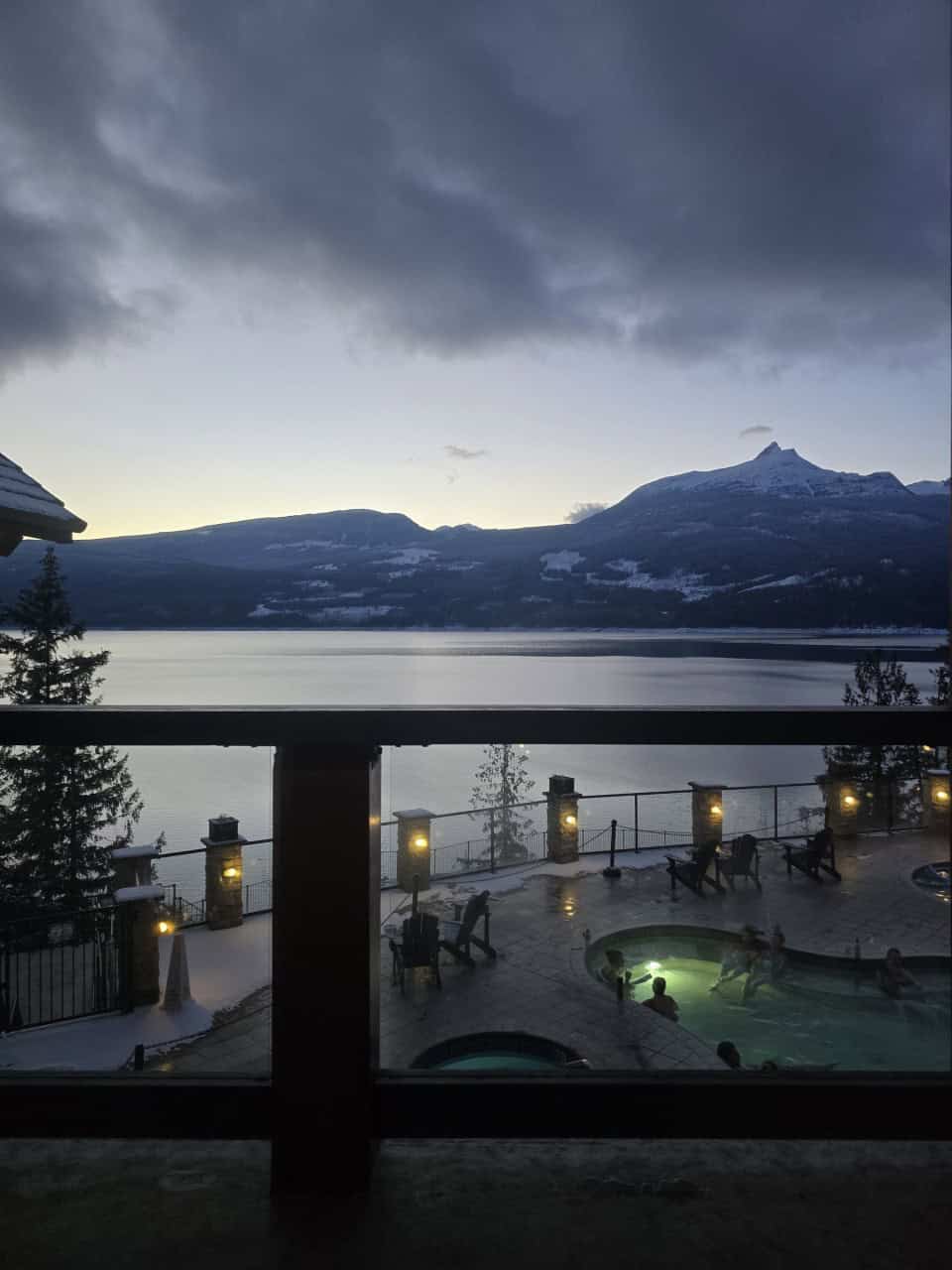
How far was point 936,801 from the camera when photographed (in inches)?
550

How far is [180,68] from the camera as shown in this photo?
6664 millimetres

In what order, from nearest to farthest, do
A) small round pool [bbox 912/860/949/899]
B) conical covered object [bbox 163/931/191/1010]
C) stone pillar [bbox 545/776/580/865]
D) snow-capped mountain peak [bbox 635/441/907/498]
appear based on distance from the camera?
conical covered object [bbox 163/931/191/1010]
small round pool [bbox 912/860/949/899]
stone pillar [bbox 545/776/580/865]
snow-capped mountain peak [bbox 635/441/907/498]

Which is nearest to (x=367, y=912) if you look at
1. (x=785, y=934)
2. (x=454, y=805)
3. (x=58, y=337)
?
(x=785, y=934)

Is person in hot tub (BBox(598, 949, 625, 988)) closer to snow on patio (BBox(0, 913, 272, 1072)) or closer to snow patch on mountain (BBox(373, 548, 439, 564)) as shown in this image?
snow on patio (BBox(0, 913, 272, 1072))

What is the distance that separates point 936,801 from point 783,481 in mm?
68305

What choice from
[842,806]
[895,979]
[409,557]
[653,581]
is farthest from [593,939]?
[409,557]

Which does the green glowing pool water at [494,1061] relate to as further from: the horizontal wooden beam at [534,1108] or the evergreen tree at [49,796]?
the evergreen tree at [49,796]

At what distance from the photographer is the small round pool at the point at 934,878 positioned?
10.5m

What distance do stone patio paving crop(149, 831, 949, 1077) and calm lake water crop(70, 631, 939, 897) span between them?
22.2m

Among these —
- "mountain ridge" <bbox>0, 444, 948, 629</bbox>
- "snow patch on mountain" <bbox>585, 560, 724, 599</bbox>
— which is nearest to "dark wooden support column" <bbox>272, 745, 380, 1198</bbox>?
"mountain ridge" <bbox>0, 444, 948, 629</bbox>

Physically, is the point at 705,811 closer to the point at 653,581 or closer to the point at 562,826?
the point at 562,826

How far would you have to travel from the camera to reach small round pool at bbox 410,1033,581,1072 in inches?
243

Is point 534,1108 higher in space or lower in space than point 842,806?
higher

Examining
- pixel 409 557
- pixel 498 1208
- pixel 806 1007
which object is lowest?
pixel 806 1007
